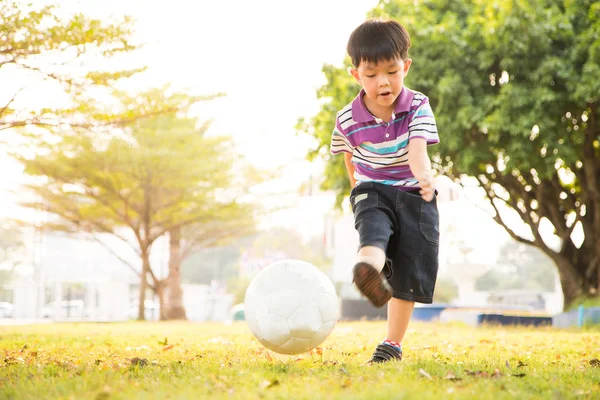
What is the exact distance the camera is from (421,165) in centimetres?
355

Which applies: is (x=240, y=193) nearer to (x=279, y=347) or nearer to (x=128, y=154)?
(x=128, y=154)

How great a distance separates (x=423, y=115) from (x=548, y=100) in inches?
316

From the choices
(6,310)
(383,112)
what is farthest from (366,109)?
(6,310)

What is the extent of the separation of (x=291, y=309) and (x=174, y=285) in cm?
1740

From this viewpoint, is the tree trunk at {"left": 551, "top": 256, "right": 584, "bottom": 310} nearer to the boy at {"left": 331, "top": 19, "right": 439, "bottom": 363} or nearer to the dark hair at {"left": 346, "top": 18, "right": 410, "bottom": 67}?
the boy at {"left": 331, "top": 19, "right": 439, "bottom": 363}

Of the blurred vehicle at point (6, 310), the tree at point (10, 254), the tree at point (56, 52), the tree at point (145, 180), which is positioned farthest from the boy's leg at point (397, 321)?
the tree at point (10, 254)

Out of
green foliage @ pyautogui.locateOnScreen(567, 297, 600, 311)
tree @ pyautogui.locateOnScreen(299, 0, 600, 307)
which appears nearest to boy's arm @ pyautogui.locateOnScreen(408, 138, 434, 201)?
tree @ pyautogui.locateOnScreen(299, 0, 600, 307)

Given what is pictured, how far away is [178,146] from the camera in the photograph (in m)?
19.0

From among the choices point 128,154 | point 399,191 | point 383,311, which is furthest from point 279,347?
point 128,154

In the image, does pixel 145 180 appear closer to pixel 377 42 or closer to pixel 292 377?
pixel 377 42

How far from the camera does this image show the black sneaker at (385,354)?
3637 mm

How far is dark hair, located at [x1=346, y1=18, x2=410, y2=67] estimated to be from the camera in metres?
3.48

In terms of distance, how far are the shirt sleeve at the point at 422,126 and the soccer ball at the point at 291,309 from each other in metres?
1.02

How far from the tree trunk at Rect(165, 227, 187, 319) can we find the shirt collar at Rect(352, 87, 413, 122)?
688 inches
